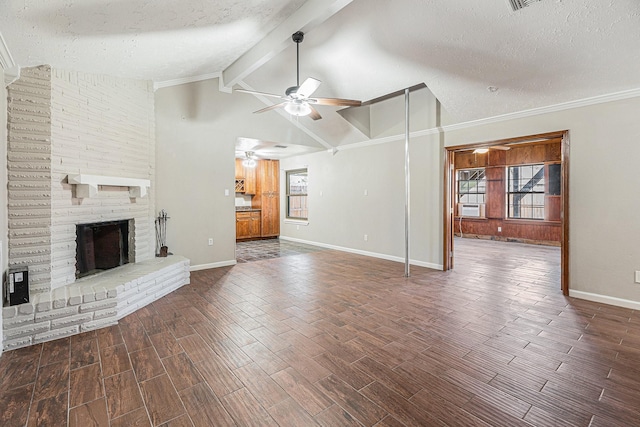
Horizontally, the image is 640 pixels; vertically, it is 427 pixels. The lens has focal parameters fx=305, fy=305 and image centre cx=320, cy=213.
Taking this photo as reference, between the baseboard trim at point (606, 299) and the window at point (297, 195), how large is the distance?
239 inches

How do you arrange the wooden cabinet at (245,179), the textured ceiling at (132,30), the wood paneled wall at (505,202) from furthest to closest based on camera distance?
the wooden cabinet at (245,179) → the wood paneled wall at (505,202) → the textured ceiling at (132,30)

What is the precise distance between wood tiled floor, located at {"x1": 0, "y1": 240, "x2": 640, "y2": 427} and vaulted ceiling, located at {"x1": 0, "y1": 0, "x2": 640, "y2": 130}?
261 centimetres

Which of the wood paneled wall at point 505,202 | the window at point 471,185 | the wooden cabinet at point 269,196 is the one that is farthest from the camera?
the window at point 471,185

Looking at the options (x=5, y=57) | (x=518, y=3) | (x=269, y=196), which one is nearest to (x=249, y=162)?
(x=269, y=196)

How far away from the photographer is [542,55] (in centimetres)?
317

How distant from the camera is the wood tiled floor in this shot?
1.77 m

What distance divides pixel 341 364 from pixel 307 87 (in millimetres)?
2723

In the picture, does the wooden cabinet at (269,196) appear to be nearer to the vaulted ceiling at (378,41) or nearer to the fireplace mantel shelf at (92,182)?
the vaulted ceiling at (378,41)

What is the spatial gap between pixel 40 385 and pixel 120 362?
0.45 meters

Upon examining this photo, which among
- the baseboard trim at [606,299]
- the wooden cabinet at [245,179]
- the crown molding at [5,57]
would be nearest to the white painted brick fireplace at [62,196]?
the crown molding at [5,57]

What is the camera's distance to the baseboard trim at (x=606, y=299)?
134 inches

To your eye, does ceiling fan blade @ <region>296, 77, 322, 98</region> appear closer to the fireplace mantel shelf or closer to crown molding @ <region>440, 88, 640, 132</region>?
the fireplace mantel shelf

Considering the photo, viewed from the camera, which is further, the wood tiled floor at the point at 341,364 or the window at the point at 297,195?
the window at the point at 297,195

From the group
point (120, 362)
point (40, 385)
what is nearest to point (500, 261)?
point (120, 362)
